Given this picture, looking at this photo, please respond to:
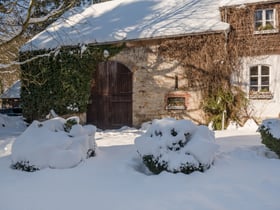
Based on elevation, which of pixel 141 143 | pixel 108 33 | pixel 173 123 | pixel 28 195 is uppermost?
pixel 108 33

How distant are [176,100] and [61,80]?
537cm

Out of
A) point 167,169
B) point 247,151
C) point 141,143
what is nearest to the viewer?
point 167,169

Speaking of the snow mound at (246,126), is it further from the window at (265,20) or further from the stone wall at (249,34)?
the window at (265,20)

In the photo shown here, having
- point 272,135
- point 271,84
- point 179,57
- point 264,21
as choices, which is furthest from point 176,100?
point 272,135

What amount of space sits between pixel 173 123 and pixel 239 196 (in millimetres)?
1745

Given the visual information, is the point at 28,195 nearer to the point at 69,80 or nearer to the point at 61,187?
the point at 61,187

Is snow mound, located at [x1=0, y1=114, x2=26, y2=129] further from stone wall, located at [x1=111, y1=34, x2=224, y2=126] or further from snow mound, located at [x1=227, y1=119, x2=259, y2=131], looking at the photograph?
snow mound, located at [x1=227, y1=119, x2=259, y2=131]

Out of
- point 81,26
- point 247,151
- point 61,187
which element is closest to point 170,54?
point 81,26

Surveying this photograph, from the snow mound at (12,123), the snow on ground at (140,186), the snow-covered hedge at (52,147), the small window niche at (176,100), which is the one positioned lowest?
the snow mound at (12,123)

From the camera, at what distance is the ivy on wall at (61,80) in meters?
13.0

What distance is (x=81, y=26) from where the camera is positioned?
14.7 metres

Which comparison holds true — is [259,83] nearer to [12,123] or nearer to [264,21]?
[264,21]

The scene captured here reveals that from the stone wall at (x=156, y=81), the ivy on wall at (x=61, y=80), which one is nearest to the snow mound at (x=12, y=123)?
the ivy on wall at (x=61, y=80)

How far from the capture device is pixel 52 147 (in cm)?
548
